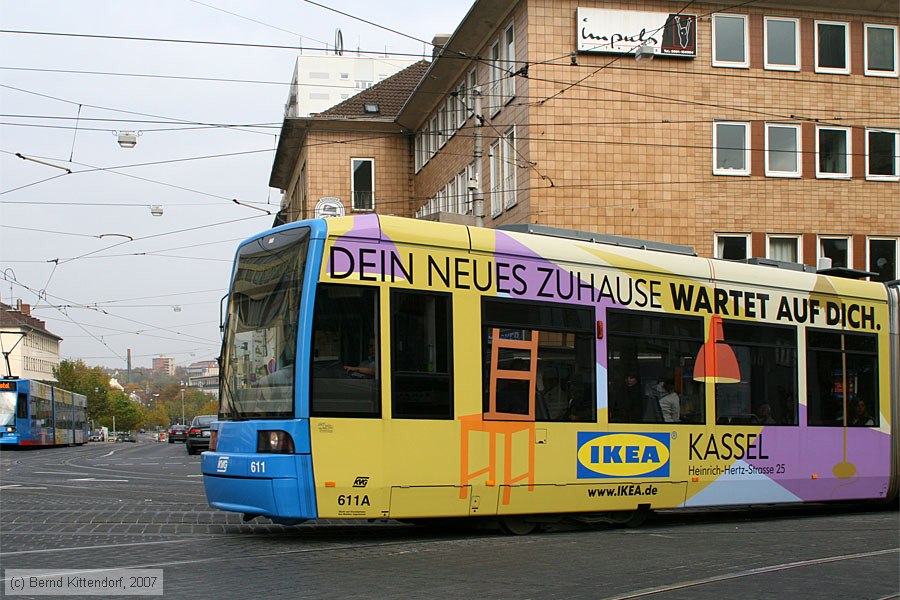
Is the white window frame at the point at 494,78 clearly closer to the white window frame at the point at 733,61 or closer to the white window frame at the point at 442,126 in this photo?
the white window frame at the point at 733,61

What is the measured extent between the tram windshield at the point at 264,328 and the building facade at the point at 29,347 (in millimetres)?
105262

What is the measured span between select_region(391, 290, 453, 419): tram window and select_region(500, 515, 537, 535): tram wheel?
1.50 m

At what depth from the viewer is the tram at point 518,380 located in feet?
34.6

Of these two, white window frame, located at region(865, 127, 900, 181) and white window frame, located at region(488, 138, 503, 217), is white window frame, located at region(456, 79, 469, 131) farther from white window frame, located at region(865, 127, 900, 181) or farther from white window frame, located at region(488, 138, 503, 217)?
white window frame, located at region(865, 127, 900, 181)

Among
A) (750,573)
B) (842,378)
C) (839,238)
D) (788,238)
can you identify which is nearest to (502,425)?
(750,573)

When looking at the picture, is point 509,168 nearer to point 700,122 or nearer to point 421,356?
point 700,122

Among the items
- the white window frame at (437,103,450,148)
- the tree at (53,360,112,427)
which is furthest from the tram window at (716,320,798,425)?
the tree at (53,360,112,427)

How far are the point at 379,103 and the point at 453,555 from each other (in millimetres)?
40680

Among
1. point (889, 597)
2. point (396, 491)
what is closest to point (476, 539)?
point (396, 491)

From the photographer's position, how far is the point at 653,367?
1309cm

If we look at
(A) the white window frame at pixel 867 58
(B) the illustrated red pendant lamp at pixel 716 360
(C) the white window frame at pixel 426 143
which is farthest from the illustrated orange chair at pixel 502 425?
(C) the white window frame at pixel 426 143

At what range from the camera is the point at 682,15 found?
100 ft

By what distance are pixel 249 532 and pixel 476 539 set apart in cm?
239

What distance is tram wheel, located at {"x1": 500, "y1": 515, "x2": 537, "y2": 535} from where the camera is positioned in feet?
38.9
